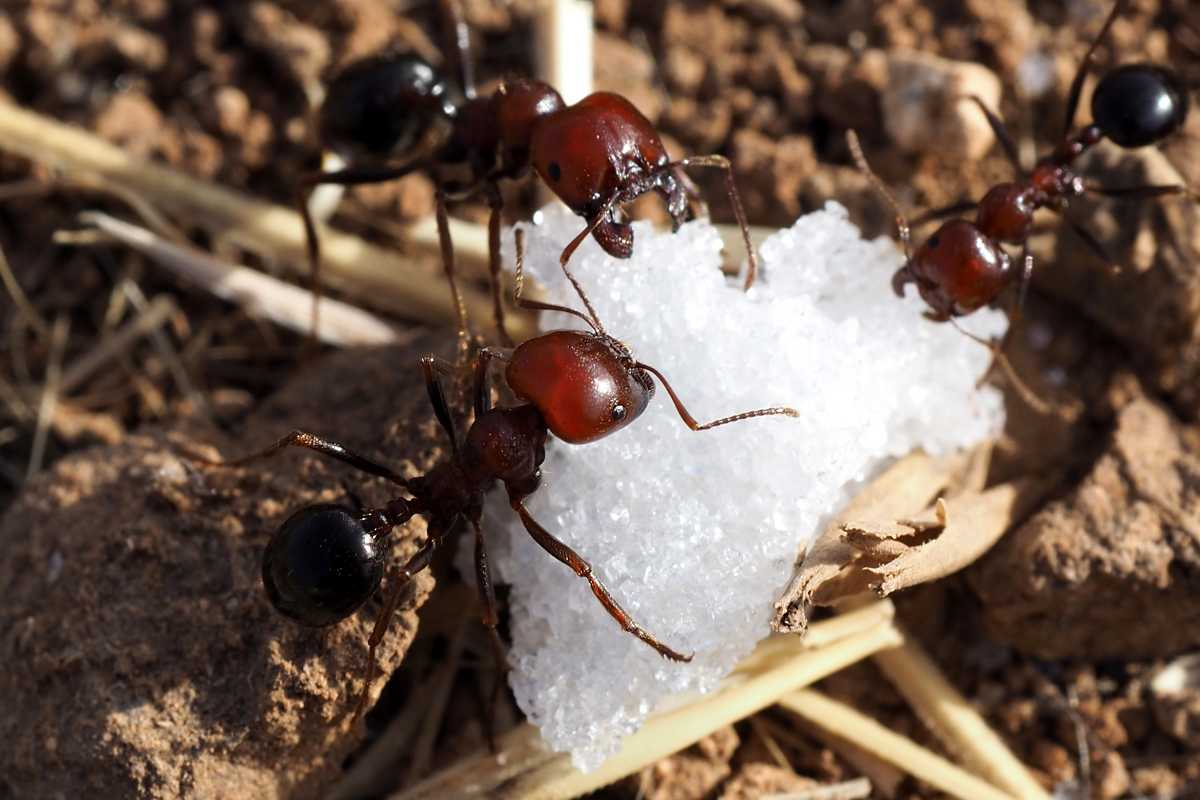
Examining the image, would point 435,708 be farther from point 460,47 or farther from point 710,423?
point 460,47

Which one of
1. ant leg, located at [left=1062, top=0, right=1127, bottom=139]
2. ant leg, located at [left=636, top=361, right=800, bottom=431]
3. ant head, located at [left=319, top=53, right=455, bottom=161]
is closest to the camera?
ant leg, located at [left=636, top=361, right=800, bottom=431]

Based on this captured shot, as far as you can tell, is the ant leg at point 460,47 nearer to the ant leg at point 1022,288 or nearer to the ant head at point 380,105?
the ant head at point 380,105

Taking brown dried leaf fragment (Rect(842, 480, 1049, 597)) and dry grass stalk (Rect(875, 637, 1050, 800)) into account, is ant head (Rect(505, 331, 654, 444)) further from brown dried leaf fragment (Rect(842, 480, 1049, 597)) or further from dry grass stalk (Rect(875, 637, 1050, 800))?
dry grass stalk (Rect(875, 637, 1050, 800))

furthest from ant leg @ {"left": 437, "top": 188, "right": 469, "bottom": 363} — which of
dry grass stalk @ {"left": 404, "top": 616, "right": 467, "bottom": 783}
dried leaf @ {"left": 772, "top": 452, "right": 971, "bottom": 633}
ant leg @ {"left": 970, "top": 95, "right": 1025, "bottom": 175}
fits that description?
ant leg @ {"left": 970, "top": 95, "right": 1025, "bottom": 175}

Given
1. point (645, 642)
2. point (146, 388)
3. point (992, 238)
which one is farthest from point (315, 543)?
point (992, 238)

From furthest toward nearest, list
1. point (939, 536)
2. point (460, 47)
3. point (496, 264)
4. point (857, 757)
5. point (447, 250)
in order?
point (460, 47) < point (447, 250) < point (496, 264) < point (857, 757) < point (939, 536)

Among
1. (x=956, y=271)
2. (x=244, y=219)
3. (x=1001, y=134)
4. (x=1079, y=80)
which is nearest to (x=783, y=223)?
(x=1001, y=134)
